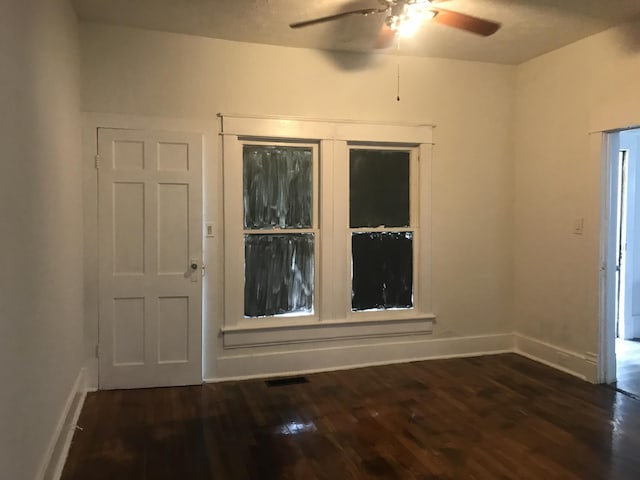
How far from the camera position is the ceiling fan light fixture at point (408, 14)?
2918 mm

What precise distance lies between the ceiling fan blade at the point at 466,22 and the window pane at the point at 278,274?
2.06 meters

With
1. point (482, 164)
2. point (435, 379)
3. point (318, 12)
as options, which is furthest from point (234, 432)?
point (482, 164)

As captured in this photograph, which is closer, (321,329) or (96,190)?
(96,190)

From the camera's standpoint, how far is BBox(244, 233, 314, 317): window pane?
170 inches

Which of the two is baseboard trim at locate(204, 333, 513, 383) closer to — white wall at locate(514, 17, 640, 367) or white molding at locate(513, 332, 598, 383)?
white molding at locate(513, 332, 598, 383)

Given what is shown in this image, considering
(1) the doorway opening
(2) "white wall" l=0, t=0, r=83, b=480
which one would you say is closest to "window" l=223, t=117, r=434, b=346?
(2) "white wall" l=0, t=0, r=83, b=480

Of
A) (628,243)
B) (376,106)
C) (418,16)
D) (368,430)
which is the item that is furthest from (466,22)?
(628,243)

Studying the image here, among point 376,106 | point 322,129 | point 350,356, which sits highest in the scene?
point 376,106

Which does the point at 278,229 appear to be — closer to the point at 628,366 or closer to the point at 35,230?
the point at 35,230

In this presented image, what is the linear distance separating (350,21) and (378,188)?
4.84 feet

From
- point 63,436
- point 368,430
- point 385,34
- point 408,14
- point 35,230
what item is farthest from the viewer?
point 385,34

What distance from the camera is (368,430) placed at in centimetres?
317

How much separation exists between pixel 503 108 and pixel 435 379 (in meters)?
2.61

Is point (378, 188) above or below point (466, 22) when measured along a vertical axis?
below
